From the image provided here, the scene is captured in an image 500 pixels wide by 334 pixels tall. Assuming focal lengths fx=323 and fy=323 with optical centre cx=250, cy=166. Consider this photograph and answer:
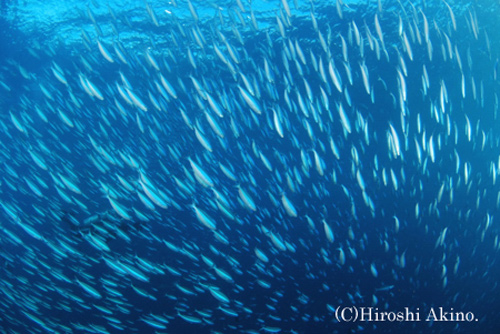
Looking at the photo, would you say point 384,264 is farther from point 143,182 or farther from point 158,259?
point 143,182

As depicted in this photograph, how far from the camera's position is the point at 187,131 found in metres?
14.4

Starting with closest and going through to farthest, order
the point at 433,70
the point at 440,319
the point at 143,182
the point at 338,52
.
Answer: the point at 143,182, the point at 440,319, the point at 338,52, the point at 433,70

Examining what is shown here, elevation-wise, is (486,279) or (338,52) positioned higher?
(338,52)

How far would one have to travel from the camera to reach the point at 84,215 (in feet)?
47.2

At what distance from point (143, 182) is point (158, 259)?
10.5 meters

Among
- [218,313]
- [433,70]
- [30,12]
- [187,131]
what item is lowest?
[218,313]

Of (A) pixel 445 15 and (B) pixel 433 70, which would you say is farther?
(B) pixel 433 70

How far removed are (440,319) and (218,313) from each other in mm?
8346

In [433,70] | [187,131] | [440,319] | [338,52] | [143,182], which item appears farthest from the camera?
[187,131]

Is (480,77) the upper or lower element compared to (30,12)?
upper

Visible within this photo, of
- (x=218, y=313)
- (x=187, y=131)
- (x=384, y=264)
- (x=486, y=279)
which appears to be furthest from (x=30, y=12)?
(x=486, y=279)

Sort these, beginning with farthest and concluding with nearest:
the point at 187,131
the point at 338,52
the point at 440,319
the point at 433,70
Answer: the point at 187,131 < the point at 433,70 < the point at 338,52 < the point at 440,319

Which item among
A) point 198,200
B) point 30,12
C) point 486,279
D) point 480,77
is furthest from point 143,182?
point 486,279

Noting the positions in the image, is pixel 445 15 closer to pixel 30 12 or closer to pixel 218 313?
pixel 218 313
